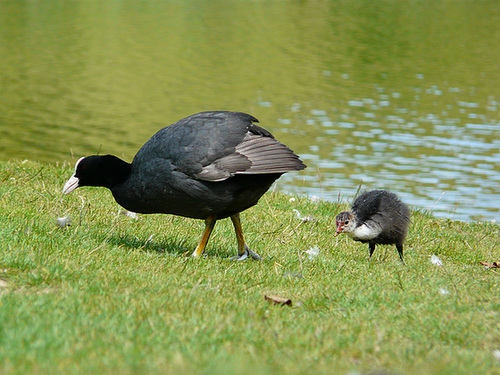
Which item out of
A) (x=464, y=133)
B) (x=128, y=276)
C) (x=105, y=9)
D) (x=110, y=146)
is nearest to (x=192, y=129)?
(x=128, y=276)

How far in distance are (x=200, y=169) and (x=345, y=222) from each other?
213 cm

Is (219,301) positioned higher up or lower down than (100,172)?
lower down

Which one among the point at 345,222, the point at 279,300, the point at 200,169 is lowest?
the point at 345,222

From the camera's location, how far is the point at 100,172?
6727 mm

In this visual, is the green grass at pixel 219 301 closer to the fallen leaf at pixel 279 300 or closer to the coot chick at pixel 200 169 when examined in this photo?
the fallen leaf at pixel 279 300

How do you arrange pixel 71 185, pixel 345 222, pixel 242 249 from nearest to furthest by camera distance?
pixel 71 185
pixel 242 249
pixel 345 222

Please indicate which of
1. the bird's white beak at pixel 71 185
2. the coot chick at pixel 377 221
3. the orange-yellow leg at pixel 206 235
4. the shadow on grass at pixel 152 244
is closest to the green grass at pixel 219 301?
the shadow on grass at pixel 152 244

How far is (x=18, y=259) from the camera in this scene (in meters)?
5.33

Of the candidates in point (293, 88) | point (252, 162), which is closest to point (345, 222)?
point (252, 162)

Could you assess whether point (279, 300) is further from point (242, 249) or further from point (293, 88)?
point (293, 88)

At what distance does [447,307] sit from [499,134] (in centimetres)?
1816

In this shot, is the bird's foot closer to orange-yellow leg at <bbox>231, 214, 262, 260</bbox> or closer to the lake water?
orange-yellow leg at <bbox>231, 214, 262, 260</bbox>

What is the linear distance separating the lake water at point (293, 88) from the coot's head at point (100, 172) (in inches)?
198

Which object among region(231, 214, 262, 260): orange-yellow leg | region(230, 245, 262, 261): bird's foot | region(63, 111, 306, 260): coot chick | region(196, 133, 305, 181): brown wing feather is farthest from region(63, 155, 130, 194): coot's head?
region(230, 245, 262, 261): bird's foot
